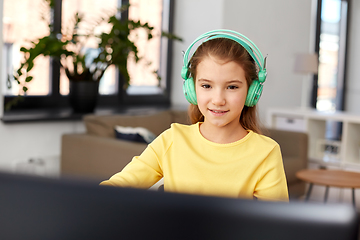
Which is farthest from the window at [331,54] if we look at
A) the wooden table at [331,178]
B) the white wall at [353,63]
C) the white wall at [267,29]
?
the wooden table at [331,178]


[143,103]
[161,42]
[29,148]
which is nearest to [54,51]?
[29,148]

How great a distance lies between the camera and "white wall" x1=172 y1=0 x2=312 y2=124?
4453mm

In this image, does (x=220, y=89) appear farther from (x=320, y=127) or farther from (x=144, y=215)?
(x=320, y=127)

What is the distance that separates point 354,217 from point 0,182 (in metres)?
0.26

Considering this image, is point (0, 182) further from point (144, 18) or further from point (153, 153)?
point (144, 18)

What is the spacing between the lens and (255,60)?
3.09 feet

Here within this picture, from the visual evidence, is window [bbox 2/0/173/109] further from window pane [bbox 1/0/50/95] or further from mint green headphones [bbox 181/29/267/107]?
mint green headphones [bbox 181/29/267/107]

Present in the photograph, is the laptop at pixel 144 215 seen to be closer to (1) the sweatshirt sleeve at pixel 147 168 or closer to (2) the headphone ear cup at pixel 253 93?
(1) the sweatshirt sleeve at pixel 147 168

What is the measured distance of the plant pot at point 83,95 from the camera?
10.9 feet

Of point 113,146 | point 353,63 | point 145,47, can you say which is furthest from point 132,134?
point 353,63

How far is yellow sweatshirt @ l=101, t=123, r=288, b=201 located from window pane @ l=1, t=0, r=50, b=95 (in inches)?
99.1

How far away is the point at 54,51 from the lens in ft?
9.93

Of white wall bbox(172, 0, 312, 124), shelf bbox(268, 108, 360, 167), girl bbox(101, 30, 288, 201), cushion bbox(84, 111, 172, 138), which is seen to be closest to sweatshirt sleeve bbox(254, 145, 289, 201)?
girl bbox(101, 30, 288, 201)

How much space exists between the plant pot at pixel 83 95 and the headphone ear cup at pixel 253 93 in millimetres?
2527
